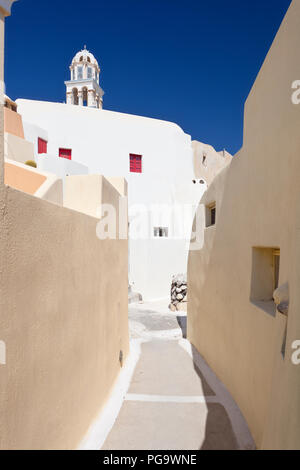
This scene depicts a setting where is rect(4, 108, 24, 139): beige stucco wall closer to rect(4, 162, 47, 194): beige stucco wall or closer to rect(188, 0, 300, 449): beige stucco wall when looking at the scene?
rect(4, 162, 47, 194): beige stucco wall

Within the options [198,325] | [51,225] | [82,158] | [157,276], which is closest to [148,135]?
[82,158]

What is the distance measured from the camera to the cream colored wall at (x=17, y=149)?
893 cm

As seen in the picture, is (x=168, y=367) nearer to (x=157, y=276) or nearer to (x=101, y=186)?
(x=101, y=186)

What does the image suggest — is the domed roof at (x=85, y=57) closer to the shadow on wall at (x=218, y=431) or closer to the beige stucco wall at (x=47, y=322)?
the beige stucco wall at (x=47, y=322)

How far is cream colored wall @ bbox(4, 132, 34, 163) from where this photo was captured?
8928 mm

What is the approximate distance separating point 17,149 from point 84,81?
56.7 ft

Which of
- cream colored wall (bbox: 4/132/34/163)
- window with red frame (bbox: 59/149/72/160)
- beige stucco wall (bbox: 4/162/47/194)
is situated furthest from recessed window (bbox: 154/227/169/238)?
beige stucco wall (bbox: 4/162/47/194)

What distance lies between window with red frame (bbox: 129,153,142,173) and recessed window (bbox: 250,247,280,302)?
51.5ft

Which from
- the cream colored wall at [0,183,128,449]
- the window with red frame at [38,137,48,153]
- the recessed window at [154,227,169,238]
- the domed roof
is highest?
the domed roof

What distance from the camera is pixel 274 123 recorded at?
3752 millimetres

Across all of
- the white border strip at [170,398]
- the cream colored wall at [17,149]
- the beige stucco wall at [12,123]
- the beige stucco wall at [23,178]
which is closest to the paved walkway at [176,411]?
the white border strip at [170,398]

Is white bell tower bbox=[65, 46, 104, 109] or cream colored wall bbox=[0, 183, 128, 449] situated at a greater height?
white bell tower bbox=[65, 46, 104, 109]

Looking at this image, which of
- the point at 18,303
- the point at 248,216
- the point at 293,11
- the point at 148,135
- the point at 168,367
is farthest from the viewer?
the point at 148,135

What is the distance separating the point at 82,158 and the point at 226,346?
1564 centimetres
